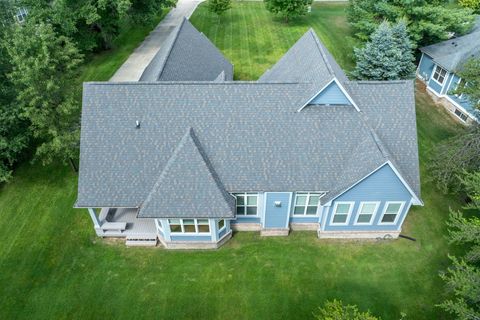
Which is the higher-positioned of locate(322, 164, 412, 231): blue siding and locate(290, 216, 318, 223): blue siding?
locate(322, 164, 412, 231): blue siding

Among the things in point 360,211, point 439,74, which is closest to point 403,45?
point 439,74

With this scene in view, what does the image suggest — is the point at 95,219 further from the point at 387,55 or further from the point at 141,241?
the point at 387,55

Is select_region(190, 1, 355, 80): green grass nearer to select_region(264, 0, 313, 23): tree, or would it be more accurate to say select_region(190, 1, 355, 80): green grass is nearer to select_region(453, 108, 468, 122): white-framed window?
select_region(264, 0, 313, 23): tree

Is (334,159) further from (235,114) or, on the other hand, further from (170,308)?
(170,308)

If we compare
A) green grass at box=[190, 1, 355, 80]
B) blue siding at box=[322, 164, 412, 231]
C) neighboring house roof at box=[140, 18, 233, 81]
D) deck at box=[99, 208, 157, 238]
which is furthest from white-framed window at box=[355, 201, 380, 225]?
green grass at box=[190, 1, 355, 80]

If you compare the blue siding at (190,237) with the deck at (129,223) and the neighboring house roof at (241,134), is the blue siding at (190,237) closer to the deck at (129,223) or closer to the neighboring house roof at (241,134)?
the deck at (129,223)
